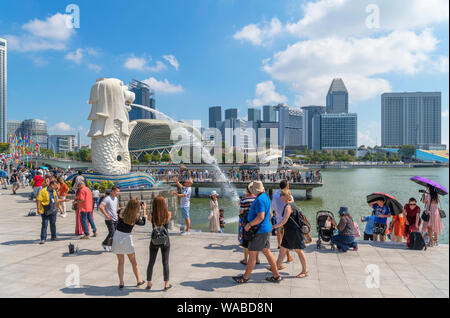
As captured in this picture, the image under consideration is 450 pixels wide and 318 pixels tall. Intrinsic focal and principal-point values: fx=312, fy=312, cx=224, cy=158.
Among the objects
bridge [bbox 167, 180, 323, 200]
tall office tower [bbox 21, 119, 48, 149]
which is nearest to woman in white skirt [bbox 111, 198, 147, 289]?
bridge [bbox 167, 180, 323, 200]

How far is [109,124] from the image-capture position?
1742cm

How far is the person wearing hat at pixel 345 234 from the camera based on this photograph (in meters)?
6.75

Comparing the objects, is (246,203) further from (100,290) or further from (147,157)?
(147,157)

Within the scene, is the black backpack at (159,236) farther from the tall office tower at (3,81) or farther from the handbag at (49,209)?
the tall office tower at (3,81)

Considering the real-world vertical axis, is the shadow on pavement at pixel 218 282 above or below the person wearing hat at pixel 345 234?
below

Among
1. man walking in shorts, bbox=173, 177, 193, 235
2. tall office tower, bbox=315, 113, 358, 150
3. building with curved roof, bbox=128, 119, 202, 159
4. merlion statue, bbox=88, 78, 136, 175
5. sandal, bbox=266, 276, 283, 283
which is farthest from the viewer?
tall office tower, bbox=315, 113, 358, 150

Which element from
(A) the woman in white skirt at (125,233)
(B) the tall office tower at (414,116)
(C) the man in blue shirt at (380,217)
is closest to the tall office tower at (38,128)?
(B) the tall office tower at (414,116)

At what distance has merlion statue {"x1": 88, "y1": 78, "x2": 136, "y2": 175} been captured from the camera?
17281 millimetres

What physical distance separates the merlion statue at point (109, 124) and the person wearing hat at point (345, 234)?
14.2 m

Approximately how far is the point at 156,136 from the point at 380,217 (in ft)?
276

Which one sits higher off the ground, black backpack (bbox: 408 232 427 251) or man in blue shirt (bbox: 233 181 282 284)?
man in blue shirt (bbox: 233 181 282 284)

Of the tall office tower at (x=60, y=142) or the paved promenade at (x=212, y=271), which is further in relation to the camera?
the tall office tower at (x=60, y=142)

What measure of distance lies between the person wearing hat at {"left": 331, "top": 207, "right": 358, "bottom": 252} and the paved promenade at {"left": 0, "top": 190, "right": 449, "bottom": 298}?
0.18 metres

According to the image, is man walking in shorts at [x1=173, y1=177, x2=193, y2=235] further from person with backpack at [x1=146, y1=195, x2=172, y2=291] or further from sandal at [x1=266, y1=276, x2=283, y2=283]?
sandal at [x1=266, y1=276, x2=283, y2=283]
